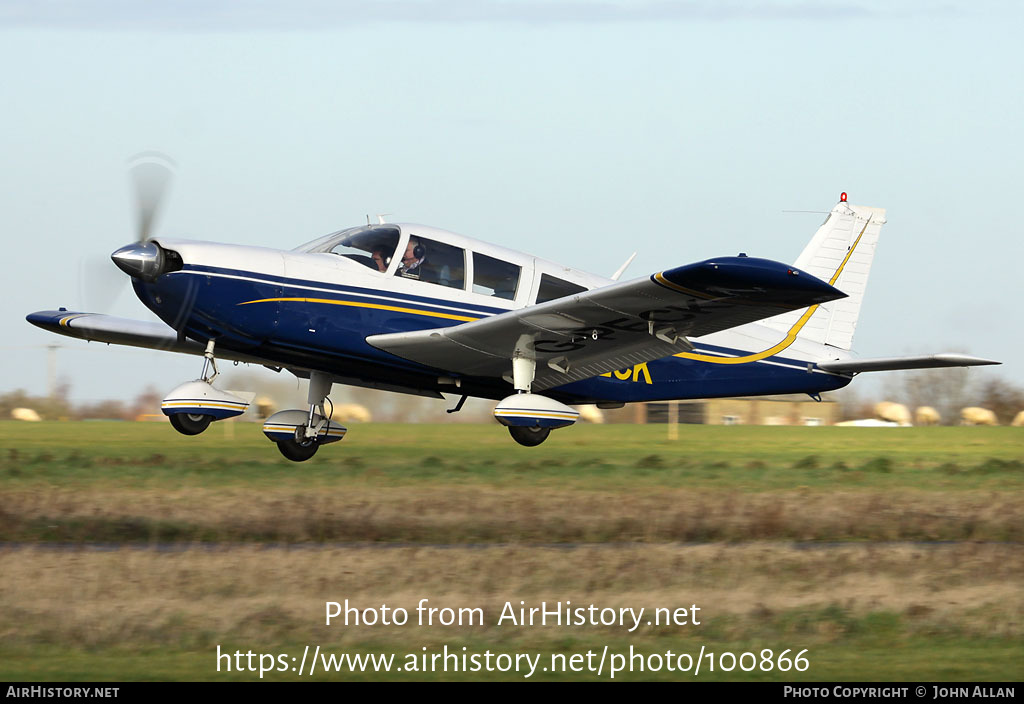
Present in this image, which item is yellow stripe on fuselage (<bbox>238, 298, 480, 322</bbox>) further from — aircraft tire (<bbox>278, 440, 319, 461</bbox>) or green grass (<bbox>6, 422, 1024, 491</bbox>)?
aircraft tire (<bbox>278, 440, 319, 461</bbox>)

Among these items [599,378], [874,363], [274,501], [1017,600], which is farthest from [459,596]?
[874,363]

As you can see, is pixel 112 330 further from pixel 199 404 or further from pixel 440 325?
pixel 440 325

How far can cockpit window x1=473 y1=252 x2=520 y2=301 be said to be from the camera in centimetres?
1164

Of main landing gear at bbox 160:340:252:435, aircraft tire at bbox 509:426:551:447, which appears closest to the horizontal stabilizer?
aircraft tire at bbox 509:426:551:447

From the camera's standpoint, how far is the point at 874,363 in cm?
1308

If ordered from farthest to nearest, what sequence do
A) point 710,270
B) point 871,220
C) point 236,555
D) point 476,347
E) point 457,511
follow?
point 871,220, point 476,347, point 457,511, point 710,270, point 236,555

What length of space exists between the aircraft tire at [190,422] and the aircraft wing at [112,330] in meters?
2.11

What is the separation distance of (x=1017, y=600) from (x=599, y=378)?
6.23m

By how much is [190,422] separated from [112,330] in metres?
2.89

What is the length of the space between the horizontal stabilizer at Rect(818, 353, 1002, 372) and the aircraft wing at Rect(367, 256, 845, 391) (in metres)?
2.43

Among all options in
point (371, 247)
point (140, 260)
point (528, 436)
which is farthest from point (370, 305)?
point (528, 436)

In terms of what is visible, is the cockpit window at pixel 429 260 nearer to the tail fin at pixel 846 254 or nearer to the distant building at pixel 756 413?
the tail fin at pixel 846 254

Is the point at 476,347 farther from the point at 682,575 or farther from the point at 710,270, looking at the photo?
the point at 682,575

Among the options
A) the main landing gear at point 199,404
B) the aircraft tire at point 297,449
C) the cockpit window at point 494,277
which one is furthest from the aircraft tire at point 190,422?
the cockpit window at point 494,277
